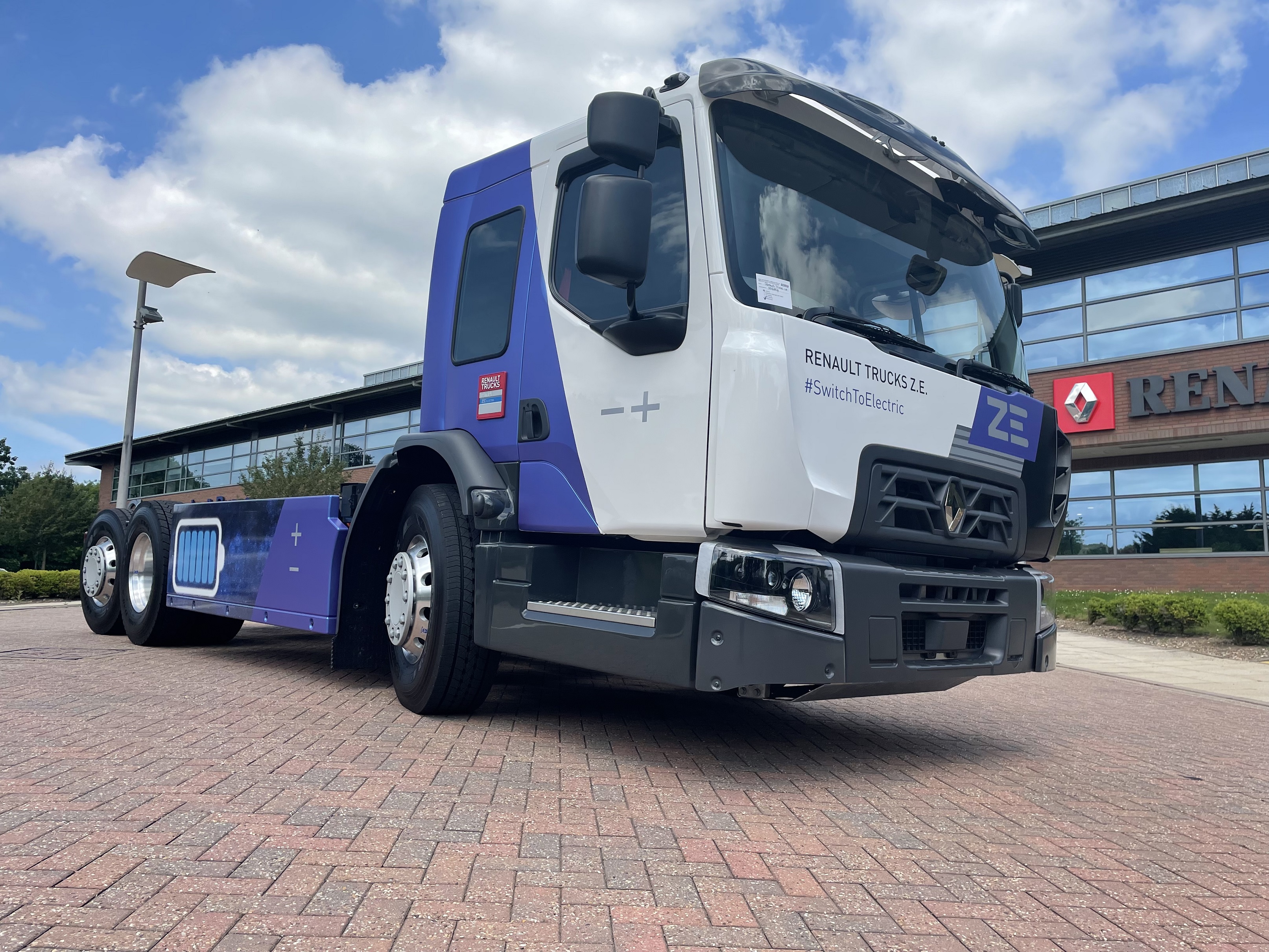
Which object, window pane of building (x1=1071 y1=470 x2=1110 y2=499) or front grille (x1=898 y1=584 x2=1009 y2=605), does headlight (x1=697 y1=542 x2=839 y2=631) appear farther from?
window pane of building (x1=1071 y1=470 x2=1110 y2=499)

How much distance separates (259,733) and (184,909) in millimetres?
2308

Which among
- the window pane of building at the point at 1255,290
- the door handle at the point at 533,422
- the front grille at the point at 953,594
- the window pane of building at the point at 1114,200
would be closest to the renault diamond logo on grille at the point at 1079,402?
the window pane of building at the point at 1255,290

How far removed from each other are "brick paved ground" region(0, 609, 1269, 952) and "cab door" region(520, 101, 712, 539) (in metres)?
1.17

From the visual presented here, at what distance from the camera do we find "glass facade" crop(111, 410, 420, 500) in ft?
108

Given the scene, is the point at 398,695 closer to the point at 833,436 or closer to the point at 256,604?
the point at 256,604

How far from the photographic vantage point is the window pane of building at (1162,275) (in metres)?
19.6

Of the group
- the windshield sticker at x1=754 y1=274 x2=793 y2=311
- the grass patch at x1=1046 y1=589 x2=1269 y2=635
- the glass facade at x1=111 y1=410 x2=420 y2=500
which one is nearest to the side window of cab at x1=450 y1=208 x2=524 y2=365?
the windshield sticker at x1=754 y1=274 x2=793 y2=311

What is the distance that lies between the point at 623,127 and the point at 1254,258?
1994 cm

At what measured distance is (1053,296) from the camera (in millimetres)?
21781

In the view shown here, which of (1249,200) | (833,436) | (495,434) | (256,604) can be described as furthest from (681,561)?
(1249,200)

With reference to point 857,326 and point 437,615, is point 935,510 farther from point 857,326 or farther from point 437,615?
point 437,615

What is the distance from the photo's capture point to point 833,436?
3.82m

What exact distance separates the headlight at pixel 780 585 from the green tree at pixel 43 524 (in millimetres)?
51515

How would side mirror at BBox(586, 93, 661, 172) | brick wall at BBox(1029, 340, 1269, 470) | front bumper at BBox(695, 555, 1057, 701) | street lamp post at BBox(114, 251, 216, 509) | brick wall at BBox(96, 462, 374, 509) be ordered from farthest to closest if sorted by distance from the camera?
1. brick wall at BBox(1029, 340, 1269, 470)
2. street lamp post at BBox(114, 251, 216, 509)
3. brick wall at BBox(96, 462, 374, 509)
4. side mirror at BBox(586, 93, 661, 172)
5. front bumper at BBox(695, 555, 1057, 701)
